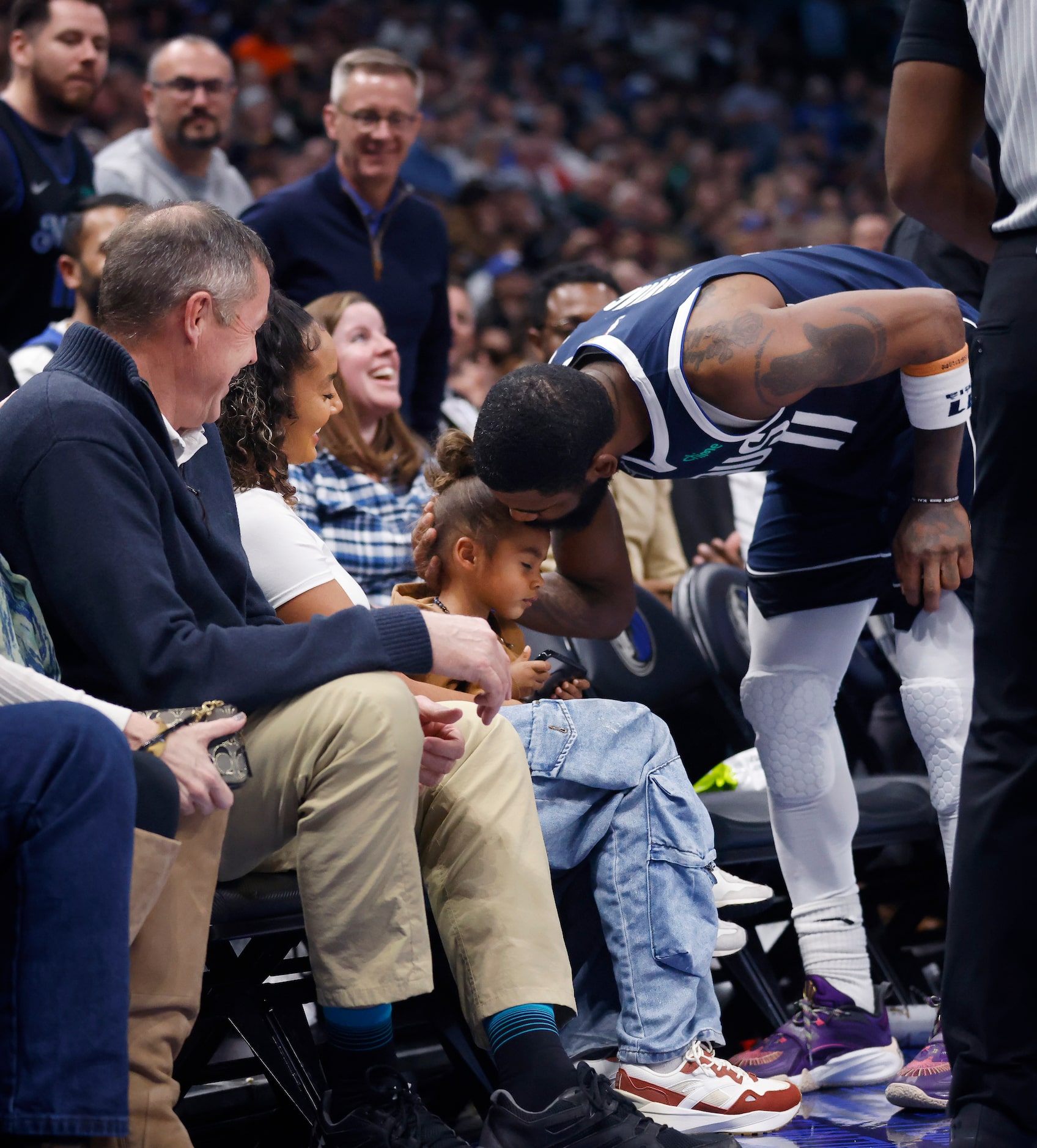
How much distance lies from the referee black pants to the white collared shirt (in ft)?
3.57

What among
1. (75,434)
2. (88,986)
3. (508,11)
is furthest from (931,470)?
(508,11)

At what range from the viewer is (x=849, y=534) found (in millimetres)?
2508

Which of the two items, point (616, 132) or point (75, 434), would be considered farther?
point (616, 132)

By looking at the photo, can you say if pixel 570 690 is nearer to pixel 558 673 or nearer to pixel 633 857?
pixel 558 673

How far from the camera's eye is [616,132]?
10164 mm

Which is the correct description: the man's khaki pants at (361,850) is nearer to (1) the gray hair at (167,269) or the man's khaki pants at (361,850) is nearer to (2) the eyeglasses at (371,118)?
(1) the gray hair at (167,269)

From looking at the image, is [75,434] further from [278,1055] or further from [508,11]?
[508,11]

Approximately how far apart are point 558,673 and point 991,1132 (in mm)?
1325

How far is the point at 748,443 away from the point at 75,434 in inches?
43.3

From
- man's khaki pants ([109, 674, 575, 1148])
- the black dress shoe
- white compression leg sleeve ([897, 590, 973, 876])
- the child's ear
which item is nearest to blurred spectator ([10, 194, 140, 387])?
the child's ear

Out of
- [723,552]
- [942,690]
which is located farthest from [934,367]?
[723,552]

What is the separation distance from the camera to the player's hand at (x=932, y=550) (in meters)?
2.35

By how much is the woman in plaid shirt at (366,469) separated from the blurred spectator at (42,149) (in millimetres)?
819

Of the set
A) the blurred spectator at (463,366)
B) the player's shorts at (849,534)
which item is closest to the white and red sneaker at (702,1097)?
the player's shorts at (849,534)
